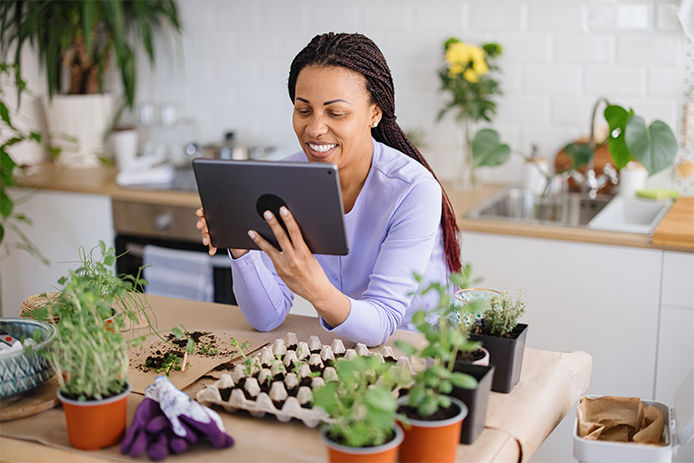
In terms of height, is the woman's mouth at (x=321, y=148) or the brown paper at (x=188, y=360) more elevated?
the woman's mouth at (x=321, y=148)

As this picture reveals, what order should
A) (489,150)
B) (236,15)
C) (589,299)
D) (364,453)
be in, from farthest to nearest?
(236,15) → (489,150) → (589,299) → (364,453)

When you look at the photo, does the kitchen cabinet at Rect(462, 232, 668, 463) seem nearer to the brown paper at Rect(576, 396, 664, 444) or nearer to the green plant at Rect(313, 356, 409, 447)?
the brown paper at Rect(576, 396, 664, 444)

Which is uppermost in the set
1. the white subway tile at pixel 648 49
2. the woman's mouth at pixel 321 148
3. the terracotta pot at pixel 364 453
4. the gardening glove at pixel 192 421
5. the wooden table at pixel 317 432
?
the white subway tile at pixel 648 49

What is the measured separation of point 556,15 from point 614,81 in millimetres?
339

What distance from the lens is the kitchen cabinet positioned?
2566 millimetres

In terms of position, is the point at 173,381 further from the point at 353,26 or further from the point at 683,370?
the point at 353,26

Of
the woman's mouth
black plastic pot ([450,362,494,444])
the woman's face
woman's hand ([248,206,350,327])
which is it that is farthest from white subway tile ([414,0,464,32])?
black plastic pot ([450,362,494,444])

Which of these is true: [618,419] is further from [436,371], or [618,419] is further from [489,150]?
[489,150]

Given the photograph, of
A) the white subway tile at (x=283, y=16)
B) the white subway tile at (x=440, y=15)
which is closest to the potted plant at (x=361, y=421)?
the white subway tile at (x=440, y=15)

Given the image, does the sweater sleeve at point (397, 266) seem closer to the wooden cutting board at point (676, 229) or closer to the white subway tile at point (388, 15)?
the wooden cutting board at point (676, 229)

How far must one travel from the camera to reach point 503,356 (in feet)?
4.66

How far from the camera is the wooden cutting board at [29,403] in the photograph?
136 centimetres

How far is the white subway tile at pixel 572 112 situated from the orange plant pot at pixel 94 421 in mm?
2365

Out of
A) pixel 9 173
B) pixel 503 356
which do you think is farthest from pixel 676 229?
pixel 9 173
